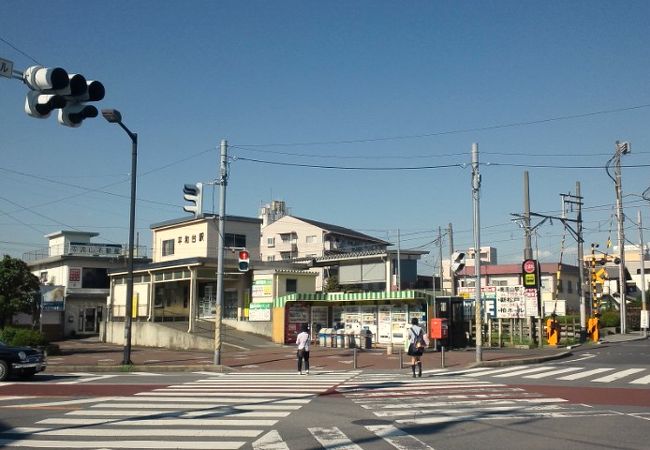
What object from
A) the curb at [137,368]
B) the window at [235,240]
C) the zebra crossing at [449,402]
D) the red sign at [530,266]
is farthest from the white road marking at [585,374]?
the window at [235,240]

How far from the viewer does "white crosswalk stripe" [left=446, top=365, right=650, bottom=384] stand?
1908 cm

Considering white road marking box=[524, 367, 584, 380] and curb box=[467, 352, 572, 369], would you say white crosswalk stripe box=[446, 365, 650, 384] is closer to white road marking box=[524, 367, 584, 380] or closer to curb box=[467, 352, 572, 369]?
white road marking box=[524, 367, 584, 380]

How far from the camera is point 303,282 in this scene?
4009cm

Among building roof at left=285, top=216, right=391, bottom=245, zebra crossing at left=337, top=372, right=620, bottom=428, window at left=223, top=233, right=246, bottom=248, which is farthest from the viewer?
building roof at left=285, top=216, right=391, bottom=245

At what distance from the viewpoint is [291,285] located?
39.2m

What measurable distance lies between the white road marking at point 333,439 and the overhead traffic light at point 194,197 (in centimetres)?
1220

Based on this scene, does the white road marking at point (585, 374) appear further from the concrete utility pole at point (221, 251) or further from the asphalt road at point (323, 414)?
the concrete utility pole at point (221, 251)

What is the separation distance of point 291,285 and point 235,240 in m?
9.36

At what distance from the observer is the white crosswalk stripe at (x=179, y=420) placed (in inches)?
379

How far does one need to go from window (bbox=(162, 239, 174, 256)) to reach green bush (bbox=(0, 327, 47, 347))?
69.6 ft

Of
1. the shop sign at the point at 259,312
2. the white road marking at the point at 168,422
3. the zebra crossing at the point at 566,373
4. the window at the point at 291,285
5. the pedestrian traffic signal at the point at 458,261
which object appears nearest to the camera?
the white road marking at the point at 168,422

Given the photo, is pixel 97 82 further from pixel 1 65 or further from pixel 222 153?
pixel 222 153

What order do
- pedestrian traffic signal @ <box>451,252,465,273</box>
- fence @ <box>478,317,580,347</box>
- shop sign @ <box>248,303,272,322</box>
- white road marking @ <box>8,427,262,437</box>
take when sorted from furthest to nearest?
shop sign @ <box>248,303,272,322</box> → fence @ <box>478,317,580,347</box> → pedestrian traffic signal @ <box>451,252,465,273</box> → white road marking @ <box>8,427,262,437</box>

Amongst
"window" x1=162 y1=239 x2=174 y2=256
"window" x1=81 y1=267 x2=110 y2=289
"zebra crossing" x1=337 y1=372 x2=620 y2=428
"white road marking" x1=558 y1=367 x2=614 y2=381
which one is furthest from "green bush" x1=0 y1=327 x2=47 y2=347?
"window" x1=81 y1=267 x2=110 y2=289
